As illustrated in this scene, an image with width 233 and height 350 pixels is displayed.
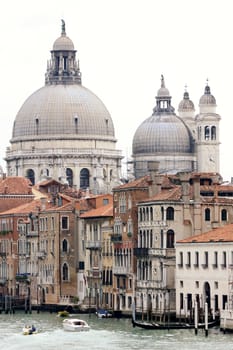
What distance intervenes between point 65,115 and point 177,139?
11.2m

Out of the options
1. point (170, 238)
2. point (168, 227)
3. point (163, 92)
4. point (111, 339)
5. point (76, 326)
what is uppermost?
point (163, 92)

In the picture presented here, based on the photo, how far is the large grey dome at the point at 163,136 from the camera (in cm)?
15450

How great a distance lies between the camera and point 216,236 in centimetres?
8238

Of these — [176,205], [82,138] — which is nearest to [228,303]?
[176,205]

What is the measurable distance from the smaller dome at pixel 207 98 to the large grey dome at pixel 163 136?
2568mm

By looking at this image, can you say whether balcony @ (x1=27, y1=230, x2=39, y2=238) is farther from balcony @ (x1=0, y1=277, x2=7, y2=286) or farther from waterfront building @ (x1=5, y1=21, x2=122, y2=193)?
waterfront building @ (x1=5, y1=21, x2=122, y2=193)

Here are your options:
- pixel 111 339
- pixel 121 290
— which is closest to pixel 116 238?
pixel 121 290

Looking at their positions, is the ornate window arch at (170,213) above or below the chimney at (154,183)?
below

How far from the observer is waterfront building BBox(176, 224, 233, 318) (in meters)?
80.6

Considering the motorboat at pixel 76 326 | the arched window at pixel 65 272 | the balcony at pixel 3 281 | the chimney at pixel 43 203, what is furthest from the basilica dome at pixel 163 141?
the motorboat at pixel 76 326

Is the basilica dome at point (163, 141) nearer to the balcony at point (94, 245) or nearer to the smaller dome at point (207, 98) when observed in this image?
the smaller dome at point (207, 98)

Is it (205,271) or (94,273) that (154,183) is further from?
(205,271)

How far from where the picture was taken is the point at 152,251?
87.5m

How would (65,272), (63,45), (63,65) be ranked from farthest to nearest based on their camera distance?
(63,45), (63,65), (65,272)
